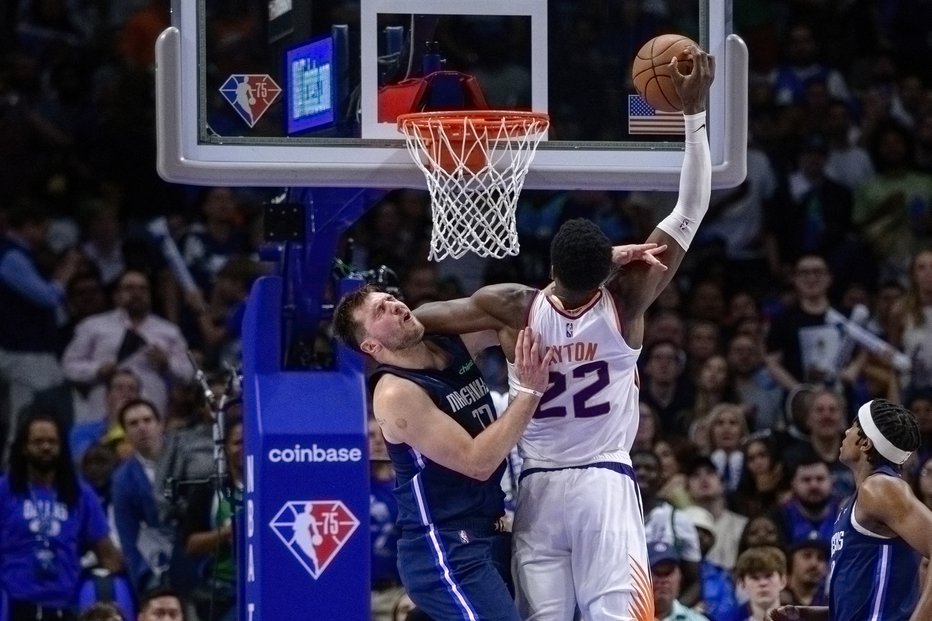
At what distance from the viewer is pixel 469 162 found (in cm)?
674

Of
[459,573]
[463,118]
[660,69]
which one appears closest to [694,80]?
[660,69]

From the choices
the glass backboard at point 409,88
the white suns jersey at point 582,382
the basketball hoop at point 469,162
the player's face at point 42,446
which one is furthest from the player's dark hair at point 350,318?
the player's face at point 42,446

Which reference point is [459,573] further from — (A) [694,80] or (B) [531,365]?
(A) [694,80]

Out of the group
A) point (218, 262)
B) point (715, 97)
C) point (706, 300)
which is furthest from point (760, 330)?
point (715, 97)

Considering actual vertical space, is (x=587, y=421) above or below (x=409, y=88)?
below

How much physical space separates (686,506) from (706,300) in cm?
265

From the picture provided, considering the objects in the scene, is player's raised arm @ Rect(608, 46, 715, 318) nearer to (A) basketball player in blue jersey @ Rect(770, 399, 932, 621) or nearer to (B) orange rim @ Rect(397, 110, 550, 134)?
(B) orange rim @ Rect(397, 110, 550, 134)

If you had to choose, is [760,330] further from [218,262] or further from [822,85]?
[218,262]

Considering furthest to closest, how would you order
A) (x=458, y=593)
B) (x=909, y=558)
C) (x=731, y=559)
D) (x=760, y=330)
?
1. (x=760, y=330)
2. (x=731, y=559)
3. (x=909, y=558)
4. (x=458, y=593)

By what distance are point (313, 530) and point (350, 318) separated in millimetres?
867

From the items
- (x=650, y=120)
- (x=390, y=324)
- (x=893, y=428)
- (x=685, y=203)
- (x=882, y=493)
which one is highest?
(x=650, y=120)

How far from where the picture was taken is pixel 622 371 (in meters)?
6.33

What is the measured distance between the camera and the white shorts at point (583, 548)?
20.4 ft

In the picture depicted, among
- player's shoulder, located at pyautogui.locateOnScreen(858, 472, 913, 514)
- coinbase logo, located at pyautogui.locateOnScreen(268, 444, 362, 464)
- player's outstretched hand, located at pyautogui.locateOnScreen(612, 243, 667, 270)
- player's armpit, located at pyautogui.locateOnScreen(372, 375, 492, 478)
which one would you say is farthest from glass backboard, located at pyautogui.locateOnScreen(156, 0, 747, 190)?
player's shoulder, located at pyautogui.locateOnScreen(858, 472, 913, 514)
